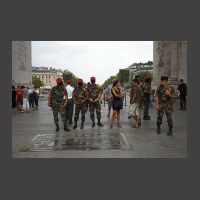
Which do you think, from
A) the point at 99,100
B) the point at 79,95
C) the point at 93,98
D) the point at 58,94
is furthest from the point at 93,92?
the point at 58,94

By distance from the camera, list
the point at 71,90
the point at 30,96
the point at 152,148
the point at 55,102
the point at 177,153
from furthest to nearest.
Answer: the point at 30,96 < the point at 71,90 < the point at 55,102 < the point at 152,148 < the point at 177,153

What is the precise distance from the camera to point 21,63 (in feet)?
113

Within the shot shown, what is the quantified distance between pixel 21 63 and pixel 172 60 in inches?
533

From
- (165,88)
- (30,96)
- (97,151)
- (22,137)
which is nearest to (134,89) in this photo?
(165,88)

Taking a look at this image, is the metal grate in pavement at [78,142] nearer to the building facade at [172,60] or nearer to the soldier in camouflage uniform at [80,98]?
the soldier in camouflage uniform at [80,98]

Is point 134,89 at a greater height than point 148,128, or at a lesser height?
greater

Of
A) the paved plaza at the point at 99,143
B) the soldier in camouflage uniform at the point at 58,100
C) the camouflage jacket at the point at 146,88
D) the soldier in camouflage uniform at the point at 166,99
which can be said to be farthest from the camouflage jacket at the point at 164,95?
the camouflage jacket at the point at 146,88

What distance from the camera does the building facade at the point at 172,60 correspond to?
33.9m

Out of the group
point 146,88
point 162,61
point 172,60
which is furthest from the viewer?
point 162,61

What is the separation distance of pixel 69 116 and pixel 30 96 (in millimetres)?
11263

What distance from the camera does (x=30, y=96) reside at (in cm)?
2684

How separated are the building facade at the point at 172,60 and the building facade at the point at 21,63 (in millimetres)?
12586

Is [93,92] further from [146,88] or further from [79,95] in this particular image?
[146,88]

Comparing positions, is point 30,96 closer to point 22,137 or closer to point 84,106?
point 84,106
